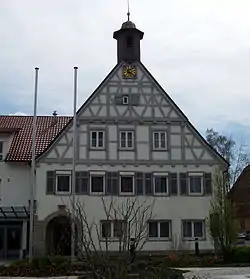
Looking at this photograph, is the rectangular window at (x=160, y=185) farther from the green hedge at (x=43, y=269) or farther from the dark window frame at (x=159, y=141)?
the green hedge at (x=43, y=269)

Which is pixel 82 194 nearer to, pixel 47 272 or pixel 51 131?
pixel 51 131

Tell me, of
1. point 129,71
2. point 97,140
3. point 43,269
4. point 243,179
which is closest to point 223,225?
point 97,140

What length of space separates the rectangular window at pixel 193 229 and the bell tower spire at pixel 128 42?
11.9 meters

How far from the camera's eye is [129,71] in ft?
123

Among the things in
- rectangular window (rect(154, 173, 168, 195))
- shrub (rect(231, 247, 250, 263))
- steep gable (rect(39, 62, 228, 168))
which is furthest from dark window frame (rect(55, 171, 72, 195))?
shrub (rect(231, 247, 250, 263))

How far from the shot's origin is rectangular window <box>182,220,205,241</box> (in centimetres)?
3609

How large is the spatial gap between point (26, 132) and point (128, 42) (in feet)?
32.6

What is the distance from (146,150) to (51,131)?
805cm

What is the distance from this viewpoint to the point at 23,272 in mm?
22172

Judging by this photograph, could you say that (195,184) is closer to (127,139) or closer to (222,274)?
(127,139)

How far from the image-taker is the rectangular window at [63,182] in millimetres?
35656

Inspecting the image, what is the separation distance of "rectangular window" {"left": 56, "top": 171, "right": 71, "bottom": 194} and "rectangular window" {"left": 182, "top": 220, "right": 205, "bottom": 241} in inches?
318

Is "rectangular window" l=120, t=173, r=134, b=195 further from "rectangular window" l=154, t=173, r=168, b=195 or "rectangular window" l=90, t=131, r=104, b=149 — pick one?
"rectangular window" l=90, t=131, r=104, b=149

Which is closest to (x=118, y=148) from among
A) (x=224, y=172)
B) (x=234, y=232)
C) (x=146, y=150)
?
(x=146, y=150)
